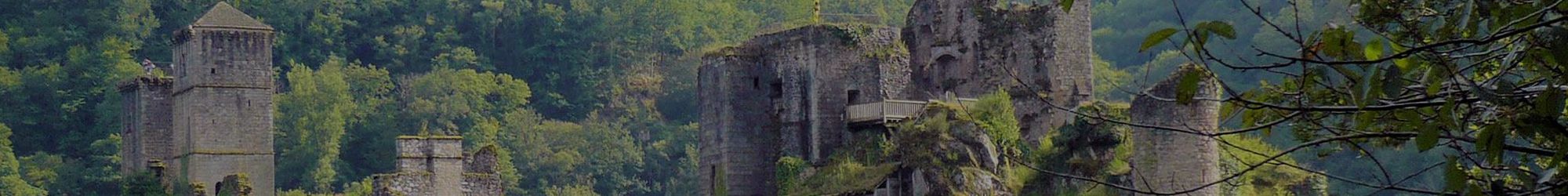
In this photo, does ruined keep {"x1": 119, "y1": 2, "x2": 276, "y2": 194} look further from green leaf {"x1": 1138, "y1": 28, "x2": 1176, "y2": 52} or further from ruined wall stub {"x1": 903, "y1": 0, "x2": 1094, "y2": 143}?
green leaf {"x1": 1138, "y1": 28, "x2": 1176, "y2": 52}

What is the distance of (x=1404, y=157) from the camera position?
5188cm

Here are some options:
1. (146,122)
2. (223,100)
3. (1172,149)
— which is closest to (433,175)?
(1172,149)

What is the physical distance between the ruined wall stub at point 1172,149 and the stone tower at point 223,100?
22695 millimetres

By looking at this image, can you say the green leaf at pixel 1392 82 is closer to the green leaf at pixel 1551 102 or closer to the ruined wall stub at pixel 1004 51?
the green leaf at pixel 1551 102

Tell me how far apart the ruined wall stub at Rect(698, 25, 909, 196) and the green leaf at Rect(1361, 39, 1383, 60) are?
80.0 ft

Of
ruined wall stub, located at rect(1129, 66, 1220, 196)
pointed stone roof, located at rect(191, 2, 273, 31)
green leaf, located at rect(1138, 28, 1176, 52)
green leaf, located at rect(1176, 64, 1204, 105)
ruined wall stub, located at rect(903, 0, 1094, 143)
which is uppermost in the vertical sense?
pointed stone roof, located at rect(191, 2, 273, 31)

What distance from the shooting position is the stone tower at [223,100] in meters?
51.3

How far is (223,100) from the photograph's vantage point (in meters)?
52.2

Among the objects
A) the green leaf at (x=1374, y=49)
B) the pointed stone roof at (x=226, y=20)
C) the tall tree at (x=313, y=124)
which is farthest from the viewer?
the tall tree at (x=313, y=124)

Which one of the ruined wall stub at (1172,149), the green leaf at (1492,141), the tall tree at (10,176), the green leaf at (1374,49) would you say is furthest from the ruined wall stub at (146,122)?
the green leaf at (1492,141)

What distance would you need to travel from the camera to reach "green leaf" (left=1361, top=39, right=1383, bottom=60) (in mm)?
11273

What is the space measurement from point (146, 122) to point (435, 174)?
18.7 m

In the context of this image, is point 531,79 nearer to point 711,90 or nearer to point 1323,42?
point 711,90

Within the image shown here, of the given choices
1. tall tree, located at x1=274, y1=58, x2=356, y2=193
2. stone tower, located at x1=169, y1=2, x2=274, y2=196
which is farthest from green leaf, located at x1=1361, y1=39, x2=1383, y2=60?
tall tree, located at x1=274, y1=58, x2=356, y2=193
